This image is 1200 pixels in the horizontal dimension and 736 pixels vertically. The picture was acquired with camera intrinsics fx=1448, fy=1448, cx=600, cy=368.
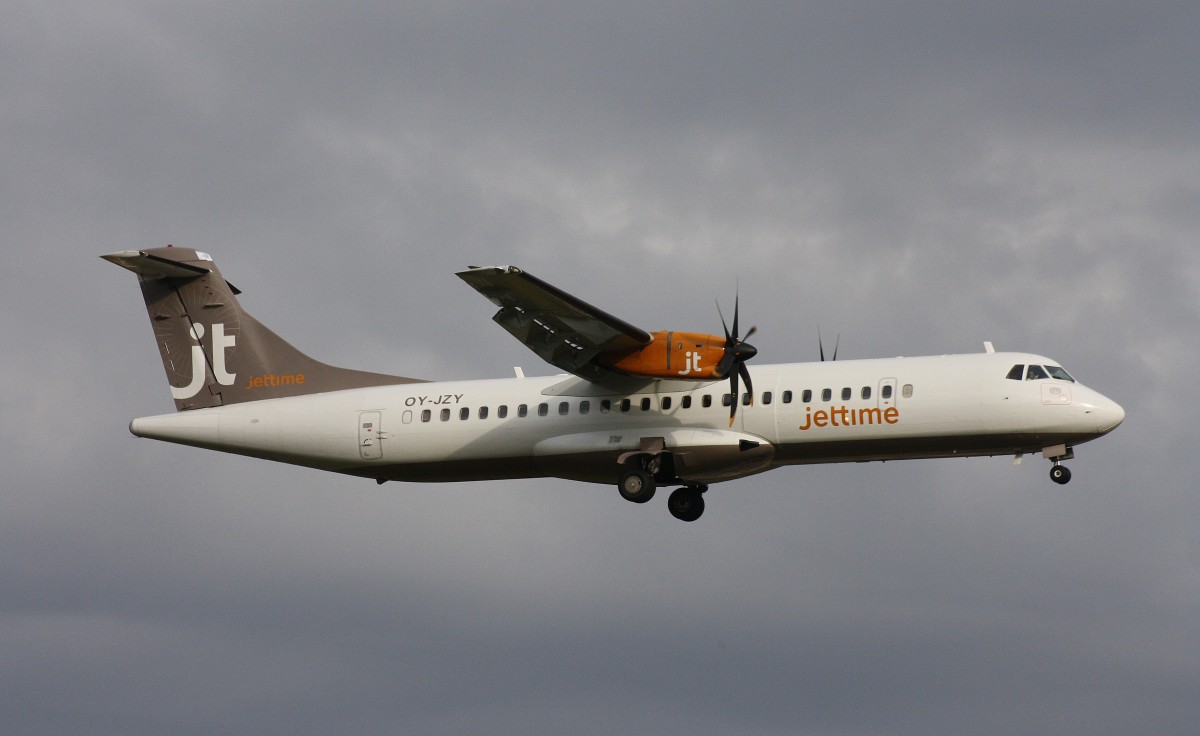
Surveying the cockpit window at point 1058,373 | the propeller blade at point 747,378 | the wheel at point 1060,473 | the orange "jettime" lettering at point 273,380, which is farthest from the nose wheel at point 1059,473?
the orange "jettime" lettering at point 273,380

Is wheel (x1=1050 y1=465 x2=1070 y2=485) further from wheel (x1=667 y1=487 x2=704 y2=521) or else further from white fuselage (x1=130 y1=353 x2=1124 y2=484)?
wheel (x1=667 y1=487 x2=704 y2=521)

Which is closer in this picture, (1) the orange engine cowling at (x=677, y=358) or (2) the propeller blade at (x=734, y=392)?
(1) the orange engine cowling at (x=677, y=358)

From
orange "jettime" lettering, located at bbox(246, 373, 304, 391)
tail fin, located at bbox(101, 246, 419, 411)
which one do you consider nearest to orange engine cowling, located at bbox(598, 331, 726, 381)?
tail fin, located at bbox(101, 246, 419, 411)

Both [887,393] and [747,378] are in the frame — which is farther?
[747,378]

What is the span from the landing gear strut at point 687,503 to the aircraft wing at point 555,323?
3436mm

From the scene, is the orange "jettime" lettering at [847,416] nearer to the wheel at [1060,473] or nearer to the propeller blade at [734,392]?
the propeller blade at [734,392]

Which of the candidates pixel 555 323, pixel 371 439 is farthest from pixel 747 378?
pixel 371 439

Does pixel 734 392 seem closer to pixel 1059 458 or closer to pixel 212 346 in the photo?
pixel 1059 458

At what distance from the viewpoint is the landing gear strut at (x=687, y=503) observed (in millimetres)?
30125

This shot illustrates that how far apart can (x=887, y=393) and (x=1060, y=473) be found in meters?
3.43

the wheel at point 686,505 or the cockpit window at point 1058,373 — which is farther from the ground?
the cockpit window at point 1058,373

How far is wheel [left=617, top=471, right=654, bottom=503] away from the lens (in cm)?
2802

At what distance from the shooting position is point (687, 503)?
98.8 feet

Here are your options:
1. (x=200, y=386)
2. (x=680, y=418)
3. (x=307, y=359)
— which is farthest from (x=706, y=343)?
(x=200, y=386)
